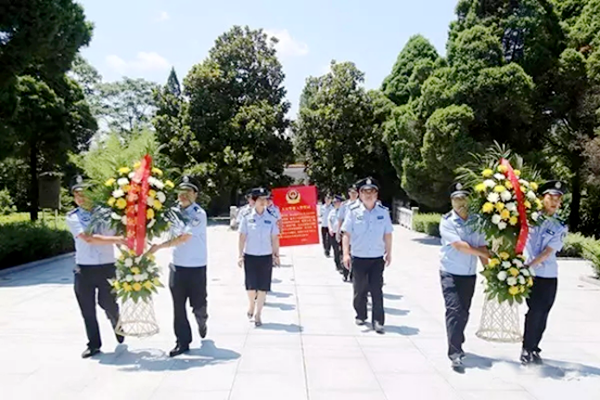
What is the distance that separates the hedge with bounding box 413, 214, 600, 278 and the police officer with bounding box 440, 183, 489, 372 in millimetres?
6693

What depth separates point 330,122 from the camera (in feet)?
97.8

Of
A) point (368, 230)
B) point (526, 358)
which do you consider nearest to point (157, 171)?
point (368, 230)

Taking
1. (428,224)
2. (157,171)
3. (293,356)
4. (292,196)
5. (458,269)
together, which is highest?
(157,171)

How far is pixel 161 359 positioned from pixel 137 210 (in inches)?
56.9

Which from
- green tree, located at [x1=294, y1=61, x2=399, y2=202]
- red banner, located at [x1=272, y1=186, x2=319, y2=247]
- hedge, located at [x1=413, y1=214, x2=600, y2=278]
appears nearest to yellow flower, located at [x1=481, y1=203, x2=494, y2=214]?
red banner, located at [x1=272, y1=186, x2=319, y2=247]

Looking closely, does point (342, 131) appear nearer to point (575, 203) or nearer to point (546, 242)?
point (575, 203)

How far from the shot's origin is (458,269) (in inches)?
205

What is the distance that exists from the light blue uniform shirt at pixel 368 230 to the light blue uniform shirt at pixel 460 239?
124 cm

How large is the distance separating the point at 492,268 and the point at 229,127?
24.3 m

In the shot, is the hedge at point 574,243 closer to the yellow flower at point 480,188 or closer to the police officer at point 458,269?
the police officer at point 458,269

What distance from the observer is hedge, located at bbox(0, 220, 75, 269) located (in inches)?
456

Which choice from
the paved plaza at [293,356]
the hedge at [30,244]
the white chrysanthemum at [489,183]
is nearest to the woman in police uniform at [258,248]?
the paved plaza at [293,356]

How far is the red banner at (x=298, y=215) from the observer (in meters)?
10.3

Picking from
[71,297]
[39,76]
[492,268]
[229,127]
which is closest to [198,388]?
[492,268]
